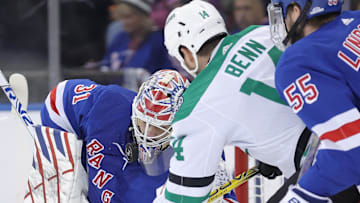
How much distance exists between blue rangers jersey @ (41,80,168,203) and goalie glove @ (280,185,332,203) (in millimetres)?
752

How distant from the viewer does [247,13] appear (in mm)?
3096

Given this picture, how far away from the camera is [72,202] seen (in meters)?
1.79

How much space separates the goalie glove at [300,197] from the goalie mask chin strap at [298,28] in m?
0.34

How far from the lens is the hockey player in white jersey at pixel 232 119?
1394mm

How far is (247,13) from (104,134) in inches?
56.4

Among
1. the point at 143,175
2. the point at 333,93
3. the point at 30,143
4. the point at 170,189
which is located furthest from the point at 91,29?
the point at 333,93

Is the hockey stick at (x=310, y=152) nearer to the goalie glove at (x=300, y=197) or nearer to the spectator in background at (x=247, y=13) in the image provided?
the goalie glove at (x=300, y=197)

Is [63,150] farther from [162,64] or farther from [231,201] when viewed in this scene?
[162,64]

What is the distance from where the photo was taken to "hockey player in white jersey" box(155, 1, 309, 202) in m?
1.39

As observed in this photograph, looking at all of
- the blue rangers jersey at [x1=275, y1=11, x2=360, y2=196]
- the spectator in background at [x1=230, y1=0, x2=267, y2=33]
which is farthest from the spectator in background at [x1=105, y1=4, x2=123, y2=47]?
the blue rangers jersey at [x1=275, y1=11, x2=360, y2=196]

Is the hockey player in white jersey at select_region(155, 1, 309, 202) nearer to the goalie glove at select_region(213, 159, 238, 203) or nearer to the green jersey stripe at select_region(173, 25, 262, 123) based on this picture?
the green jersey stripe at select_region(173, 25, 262, 123)

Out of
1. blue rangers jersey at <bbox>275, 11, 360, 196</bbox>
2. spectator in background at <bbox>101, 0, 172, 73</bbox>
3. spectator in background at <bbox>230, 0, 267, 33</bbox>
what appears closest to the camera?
blue rangers jersey at <bbox>275, 11, 360, 196</bbox>

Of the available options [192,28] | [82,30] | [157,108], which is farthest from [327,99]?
[82,30]

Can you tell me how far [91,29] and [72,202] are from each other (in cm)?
178
